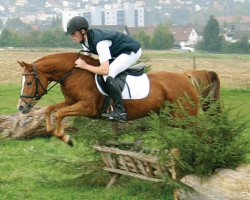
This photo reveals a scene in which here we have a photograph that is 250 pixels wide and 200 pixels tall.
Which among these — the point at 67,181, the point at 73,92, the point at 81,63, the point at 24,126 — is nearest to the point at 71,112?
the point at 73,92

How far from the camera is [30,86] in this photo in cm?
898

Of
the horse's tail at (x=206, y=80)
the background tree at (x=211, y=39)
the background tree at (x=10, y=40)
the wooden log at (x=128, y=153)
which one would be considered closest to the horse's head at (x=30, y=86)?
the wooden log at (x=128, y=153)

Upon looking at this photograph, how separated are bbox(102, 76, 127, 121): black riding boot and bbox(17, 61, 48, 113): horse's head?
968mm

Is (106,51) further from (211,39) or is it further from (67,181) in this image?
(211,39)

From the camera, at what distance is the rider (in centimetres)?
876

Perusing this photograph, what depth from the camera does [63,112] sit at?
344 inches

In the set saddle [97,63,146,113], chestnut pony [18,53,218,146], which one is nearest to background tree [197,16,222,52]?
saddle [97,63,146,113]

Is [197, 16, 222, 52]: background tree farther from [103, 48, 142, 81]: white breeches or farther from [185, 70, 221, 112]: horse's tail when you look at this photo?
[103, 48, 142, 81]: white breeches

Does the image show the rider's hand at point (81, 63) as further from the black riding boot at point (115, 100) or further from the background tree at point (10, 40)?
the background tree at point (10, 40)

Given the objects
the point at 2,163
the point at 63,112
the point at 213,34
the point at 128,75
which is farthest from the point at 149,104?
the point at 213,34

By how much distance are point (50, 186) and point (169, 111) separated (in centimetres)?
219

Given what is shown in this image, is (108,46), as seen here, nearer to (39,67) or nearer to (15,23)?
(39,67)

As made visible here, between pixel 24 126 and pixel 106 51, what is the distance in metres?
5.96

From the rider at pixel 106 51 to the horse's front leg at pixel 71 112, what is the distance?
0.22 meters
